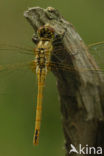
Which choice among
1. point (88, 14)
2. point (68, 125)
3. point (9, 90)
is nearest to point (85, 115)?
point (68, 125)

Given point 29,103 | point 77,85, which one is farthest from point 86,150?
point 29,103

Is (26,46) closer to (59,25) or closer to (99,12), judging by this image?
(59,25)

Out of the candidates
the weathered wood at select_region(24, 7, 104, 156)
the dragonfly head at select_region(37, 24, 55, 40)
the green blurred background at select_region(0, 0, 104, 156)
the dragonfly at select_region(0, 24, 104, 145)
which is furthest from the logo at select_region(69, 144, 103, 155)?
the dragonfly head at select_region(37, 24, 55, 40)

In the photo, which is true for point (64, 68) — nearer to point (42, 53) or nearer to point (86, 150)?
point (42, 53)

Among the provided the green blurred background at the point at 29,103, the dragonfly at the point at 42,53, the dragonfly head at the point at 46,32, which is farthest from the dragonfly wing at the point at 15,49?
the green blurred background at the point at 29,103

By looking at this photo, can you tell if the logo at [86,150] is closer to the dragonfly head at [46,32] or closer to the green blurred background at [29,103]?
the green blurred background at [29,103]

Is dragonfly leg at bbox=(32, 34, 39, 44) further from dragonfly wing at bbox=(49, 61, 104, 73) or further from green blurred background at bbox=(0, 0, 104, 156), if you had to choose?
green blurred background at bbox=(0, 0, 104, 156)

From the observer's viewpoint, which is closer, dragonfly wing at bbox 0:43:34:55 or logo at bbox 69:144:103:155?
logo at bbox 69:144:103:155
